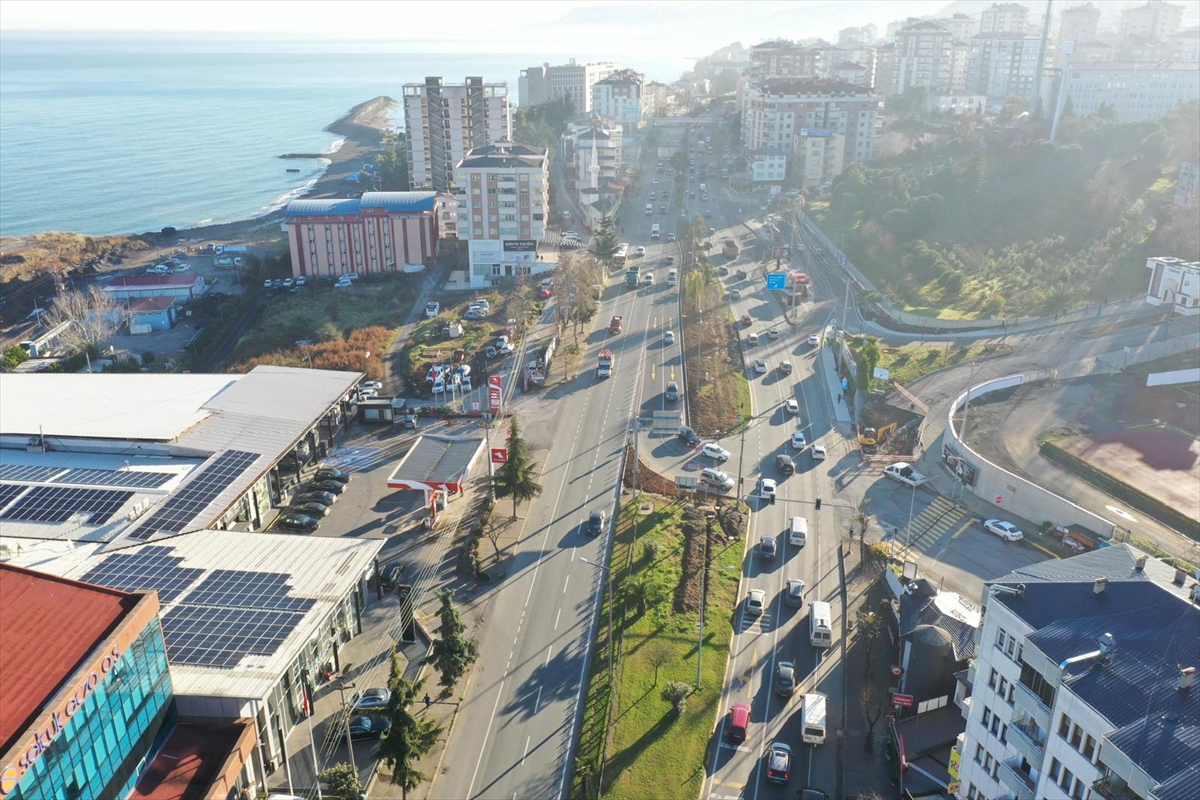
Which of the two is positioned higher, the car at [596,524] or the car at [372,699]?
the car at [596,524]

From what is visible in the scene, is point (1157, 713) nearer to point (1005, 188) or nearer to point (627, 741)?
point (627, 741)

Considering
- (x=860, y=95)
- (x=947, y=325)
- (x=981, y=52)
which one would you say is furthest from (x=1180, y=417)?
(x=981, y=52)

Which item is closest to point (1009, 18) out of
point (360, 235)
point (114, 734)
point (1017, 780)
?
point (360, 235)

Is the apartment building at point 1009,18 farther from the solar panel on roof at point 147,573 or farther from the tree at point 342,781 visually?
the tree at point 342,781

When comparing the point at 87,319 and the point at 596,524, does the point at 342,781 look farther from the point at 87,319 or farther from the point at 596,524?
the point at 87,319

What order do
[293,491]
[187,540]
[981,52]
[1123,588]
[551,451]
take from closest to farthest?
1. [1123,588]
2. [187,540]
3. [293,491]
4. [551,451]
5. [981,52]

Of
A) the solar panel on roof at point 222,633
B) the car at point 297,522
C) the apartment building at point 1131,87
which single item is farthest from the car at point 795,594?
the apartment building at point 1131,87

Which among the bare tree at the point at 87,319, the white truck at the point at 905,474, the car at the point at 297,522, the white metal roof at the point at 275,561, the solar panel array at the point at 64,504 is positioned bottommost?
the car at the point at 297,522
